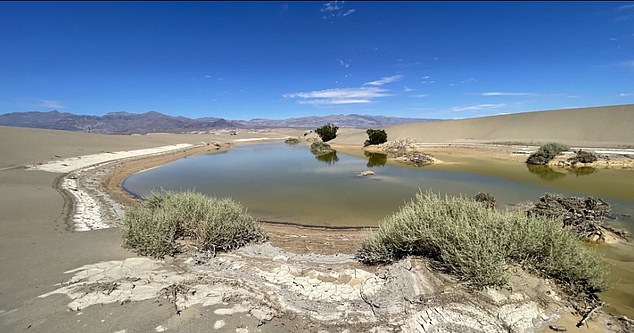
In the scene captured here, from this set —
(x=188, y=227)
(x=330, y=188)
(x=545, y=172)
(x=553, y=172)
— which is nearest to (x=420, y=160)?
(x=545, y=172)

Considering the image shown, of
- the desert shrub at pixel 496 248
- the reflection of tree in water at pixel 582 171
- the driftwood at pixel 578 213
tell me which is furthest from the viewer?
the reflection of tree in water at pixel 582 171

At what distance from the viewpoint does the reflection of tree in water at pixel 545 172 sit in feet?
56.6

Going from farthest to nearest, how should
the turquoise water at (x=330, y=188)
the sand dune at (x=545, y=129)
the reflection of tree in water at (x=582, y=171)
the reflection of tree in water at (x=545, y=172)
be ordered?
1. the sand dune at (x=545, y=129)
2. the reflection of tree in water at (x=582, y=171)
3. the reflection of tree in water at (x=545, y=172)
4. the turquoise water at (x=330, y=188)

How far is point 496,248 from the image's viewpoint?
3953mm

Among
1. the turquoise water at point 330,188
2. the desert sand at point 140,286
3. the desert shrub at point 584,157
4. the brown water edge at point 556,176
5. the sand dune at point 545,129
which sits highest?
the sand dune at point 545,129

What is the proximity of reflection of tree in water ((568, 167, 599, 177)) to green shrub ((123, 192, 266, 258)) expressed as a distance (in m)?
20.3

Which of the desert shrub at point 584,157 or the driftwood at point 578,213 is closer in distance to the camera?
the driftwood at point 578,213

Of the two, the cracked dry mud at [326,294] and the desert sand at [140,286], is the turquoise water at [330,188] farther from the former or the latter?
the cracked dry mud at [326,294]

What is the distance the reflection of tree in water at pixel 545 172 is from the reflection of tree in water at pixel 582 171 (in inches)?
34.1

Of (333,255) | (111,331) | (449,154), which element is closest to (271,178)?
(333,255)

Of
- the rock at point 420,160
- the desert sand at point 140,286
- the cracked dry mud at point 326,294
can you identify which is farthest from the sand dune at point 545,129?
the desert sand at point 140,286

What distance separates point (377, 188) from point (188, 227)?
10451 mm

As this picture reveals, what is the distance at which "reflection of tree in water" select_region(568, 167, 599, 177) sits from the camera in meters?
18.1

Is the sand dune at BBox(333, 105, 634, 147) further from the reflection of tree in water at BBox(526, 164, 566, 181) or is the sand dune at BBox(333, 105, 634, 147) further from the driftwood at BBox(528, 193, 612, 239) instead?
the driftwood at BBox(528, 193, 612, 239)
